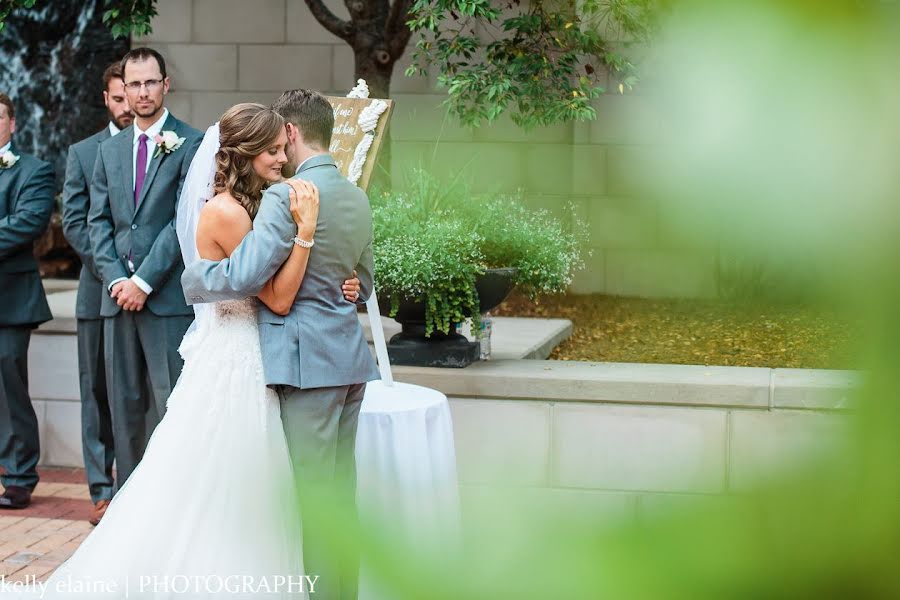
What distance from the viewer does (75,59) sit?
29.4ft

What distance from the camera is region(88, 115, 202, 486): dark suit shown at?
186 inches

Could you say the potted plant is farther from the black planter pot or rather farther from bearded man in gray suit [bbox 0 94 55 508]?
bearded man in gray suit [bbox 0 94 55 508]

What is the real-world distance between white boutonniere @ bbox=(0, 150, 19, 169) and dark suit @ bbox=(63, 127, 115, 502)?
38cm

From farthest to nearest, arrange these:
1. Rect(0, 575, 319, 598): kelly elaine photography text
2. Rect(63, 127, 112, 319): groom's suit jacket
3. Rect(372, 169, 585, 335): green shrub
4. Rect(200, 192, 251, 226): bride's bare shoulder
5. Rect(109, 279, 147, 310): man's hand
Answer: Rect(63, 127, 112, 319): groom's suit jacket < Rect(372, 169, 585, 335): green shrub < Rect(109, 279, 147, 310): man's hand < Rect(200, 192, 251, 226): bride's bare shoulder < Rect(0, 575, 319, 598): kelly elaine photography text

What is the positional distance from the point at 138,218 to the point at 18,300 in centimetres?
108

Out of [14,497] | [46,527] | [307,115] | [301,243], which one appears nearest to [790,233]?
[301,243]

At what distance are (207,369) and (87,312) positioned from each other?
1.75 m

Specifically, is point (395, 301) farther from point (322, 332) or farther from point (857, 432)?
point (857, 432)

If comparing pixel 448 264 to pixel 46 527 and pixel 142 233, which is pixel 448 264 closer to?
pixel 142 233

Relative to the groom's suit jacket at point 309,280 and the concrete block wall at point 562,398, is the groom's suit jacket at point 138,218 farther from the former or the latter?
the groom's suit jacket at point 309,280

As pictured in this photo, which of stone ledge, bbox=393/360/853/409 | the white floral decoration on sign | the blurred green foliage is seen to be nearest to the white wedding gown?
the white floral decoration on sign

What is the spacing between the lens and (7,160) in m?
5.25

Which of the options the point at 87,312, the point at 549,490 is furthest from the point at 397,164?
the point at 87,312


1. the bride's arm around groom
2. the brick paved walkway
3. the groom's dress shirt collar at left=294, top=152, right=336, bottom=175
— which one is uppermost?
the groom's dress shirt collar at left=294, top=152, right=336, bottom=175
